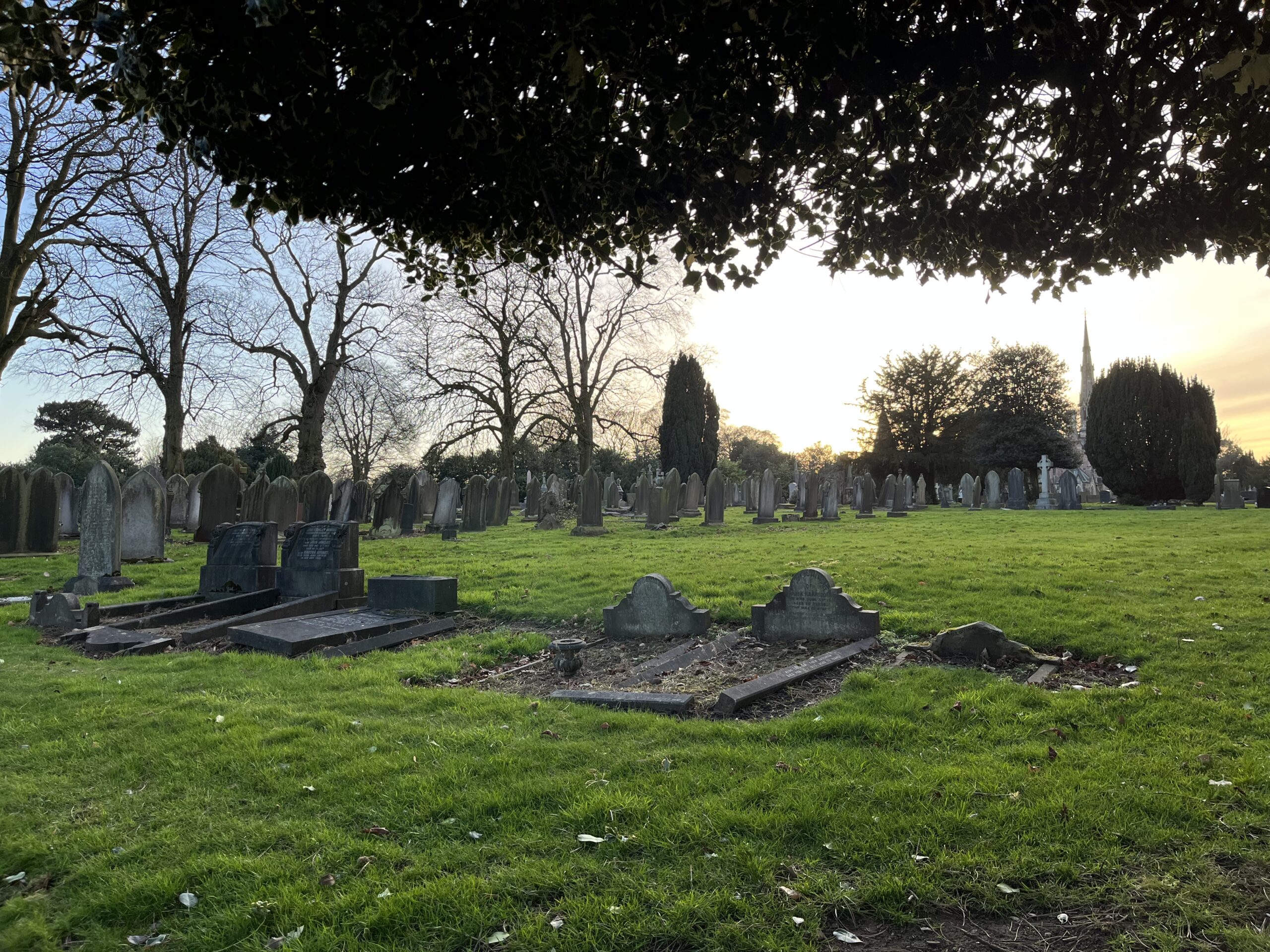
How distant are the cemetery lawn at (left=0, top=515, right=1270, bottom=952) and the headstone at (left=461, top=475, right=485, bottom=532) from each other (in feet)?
53.3

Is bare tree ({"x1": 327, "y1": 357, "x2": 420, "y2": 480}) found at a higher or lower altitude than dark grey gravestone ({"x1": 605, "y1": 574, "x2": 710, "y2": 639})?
higher

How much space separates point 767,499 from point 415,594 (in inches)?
647

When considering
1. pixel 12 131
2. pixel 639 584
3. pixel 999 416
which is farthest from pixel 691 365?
pixel 639 584

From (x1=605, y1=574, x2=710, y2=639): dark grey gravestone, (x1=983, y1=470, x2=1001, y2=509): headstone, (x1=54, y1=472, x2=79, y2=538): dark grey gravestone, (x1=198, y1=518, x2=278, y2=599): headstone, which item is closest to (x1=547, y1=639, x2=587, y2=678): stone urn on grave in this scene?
(x1=605, y1=574, x2=710, y2=639): dark grey gravestone

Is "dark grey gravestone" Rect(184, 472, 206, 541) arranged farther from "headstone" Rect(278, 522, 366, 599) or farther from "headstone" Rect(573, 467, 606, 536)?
"headstone" Rect(278, 522, 366, 599)

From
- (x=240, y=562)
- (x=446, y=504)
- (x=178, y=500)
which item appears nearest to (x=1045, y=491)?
(x=446, y=504)

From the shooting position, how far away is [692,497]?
93.9 ft

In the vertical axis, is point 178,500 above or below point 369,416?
below

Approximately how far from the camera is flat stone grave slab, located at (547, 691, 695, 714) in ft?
18.2

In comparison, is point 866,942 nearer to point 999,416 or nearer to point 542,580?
point 542,580

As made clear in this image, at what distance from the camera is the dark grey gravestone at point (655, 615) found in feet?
26.8

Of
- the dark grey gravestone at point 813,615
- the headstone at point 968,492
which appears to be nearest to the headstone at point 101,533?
the dark grey gravestone at point 813,615

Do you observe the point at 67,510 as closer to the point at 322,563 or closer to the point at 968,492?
the point at 322,563

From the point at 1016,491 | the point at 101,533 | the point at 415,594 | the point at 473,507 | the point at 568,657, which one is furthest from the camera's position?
the point at 1016,491
